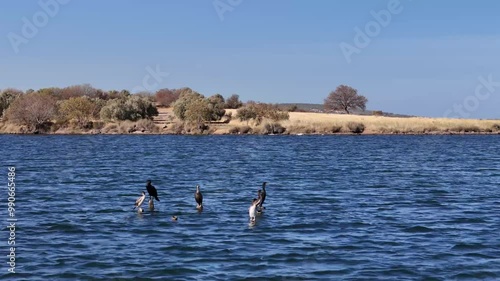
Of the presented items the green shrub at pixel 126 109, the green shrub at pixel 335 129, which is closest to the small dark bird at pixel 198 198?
the green shrub at pixel 335 129

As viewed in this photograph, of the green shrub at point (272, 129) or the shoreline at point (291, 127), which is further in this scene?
the shoreline at point (291, 127)

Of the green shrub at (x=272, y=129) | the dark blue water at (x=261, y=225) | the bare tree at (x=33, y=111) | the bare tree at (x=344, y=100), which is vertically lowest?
the dark blue water at (x=261, y=225)

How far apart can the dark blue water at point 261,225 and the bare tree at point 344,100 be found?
13926 cm

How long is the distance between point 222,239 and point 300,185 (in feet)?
64.8

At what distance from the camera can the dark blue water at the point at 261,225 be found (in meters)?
21.7

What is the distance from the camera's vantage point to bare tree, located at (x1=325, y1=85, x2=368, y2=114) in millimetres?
197125

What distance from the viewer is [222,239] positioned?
26.0 meters

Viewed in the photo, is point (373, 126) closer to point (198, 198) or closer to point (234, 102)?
point (234, 102)

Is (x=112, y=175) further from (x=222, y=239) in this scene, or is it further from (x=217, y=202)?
(x=222, y=239)

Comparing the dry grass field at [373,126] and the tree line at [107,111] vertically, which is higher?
the tree line at [107,111]

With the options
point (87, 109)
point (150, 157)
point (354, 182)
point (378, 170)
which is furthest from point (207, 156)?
point (87, 109)

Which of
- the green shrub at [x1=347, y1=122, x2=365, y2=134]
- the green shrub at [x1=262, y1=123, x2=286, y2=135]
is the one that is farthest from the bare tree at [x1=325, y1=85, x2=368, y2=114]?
the green shrub at [x1=262, y1=123, x2=286, y2=135]

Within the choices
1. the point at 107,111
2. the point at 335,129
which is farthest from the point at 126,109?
the point at 335,129

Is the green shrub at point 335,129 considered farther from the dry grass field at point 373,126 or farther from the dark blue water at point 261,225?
the dark blue water at point 261,225
